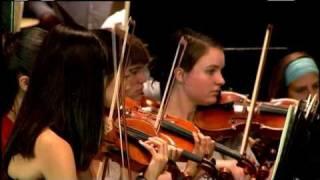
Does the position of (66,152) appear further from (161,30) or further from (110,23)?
(161,30)

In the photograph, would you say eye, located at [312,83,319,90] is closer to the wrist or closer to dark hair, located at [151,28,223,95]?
dark hair, located at [151,28,223,95]

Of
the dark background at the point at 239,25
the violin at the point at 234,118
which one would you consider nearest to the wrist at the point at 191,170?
the violin at the point at 234,118

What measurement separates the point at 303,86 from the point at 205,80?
0.74 metres

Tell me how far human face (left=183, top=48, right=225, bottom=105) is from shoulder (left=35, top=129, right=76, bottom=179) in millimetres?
861

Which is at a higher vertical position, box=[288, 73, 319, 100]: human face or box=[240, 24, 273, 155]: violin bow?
box=[240, 24, 273, 155]: violin bow

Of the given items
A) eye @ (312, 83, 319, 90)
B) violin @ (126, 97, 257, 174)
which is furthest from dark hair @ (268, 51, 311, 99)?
violin @ (126, 97, 257, 174)

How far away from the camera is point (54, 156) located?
1475mm

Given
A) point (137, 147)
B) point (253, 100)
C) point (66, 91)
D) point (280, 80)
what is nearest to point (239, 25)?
point (280, 80)

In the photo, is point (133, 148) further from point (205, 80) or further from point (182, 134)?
point (205, 80)

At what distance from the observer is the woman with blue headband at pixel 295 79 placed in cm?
287

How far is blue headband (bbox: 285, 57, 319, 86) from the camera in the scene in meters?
2.87

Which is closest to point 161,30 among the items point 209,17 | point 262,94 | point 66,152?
point 209,17

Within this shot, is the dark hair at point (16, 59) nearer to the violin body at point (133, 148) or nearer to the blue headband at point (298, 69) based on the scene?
the violin body at point (133, 148)

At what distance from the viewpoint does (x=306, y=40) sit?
11.1 feet
